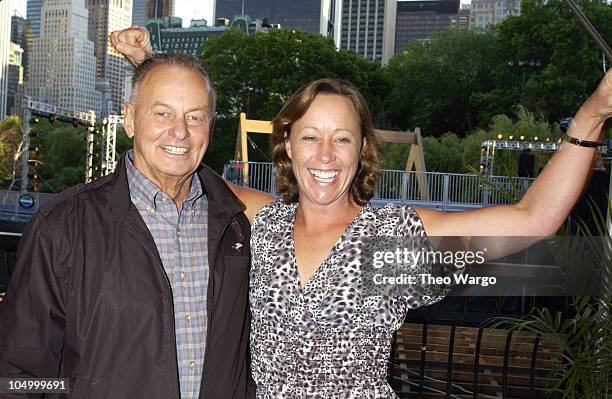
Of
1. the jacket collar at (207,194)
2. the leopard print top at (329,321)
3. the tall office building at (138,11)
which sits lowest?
the leopard print top at (329,321)

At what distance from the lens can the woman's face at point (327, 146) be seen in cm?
180

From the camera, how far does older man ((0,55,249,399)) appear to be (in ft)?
4.97

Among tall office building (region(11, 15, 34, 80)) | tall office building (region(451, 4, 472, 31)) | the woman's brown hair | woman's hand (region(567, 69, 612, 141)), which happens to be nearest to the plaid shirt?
the woman's brown hair

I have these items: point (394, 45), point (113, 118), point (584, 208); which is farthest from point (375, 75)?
point (394, 45)

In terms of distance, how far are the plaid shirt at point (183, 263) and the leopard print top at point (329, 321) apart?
17cm

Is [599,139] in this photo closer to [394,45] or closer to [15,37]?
[394,45]

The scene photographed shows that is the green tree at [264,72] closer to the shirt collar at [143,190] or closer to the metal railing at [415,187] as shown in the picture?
the metal railing at [415,187]

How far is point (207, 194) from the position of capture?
1865 mm

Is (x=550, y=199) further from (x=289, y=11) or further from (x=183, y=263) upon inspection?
(x=289, y=11)

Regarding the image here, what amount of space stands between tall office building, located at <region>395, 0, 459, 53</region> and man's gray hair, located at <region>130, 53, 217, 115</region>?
10651 centimetres

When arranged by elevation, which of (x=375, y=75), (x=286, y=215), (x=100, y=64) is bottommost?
(x=286, y=215)

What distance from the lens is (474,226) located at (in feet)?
5.65

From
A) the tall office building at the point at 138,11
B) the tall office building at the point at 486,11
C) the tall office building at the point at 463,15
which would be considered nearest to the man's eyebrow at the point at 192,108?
the tall office building at the point at 486,11

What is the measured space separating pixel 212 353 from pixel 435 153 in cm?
2573
